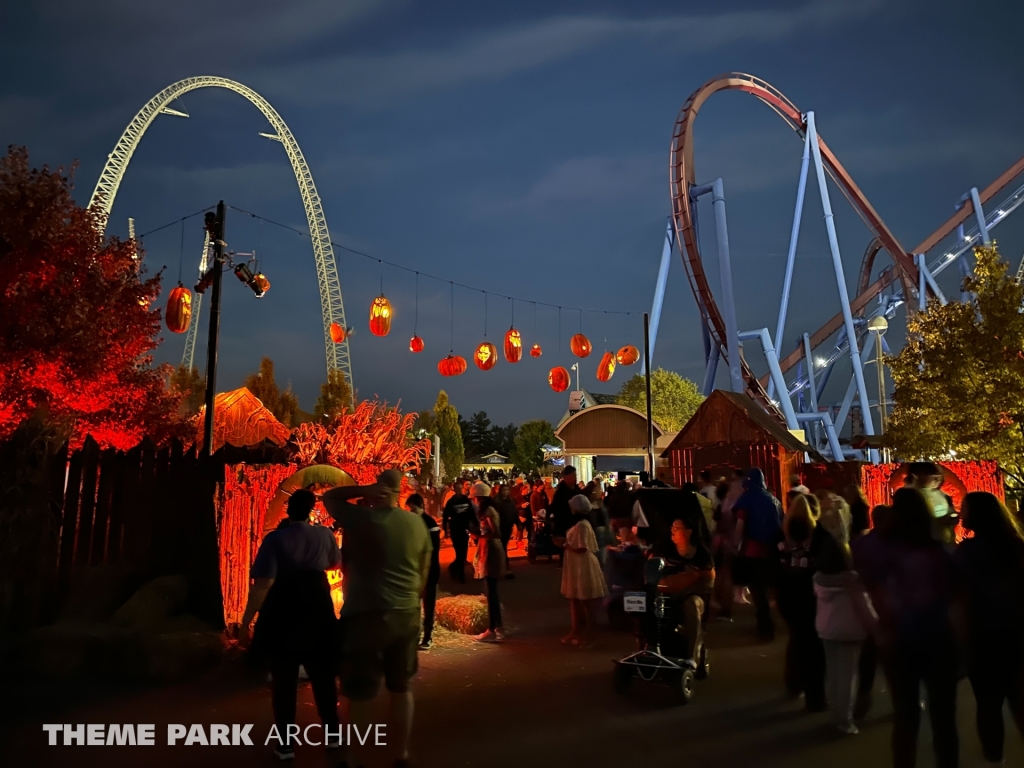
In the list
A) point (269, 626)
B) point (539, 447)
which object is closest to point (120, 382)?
point (269, 626)

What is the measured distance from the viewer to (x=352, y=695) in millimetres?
3707

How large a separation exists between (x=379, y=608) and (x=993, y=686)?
10.5 ft

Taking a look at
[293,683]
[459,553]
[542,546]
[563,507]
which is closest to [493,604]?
[563,507]

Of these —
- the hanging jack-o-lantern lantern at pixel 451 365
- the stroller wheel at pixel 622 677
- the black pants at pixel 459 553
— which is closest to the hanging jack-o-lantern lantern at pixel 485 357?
the hanging jack-o-lantern lantern at pixel 451 365

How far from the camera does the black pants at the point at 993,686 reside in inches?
148

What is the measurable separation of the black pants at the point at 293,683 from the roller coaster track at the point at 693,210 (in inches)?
952

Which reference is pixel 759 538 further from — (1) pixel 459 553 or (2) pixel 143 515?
(2) pixel 143 515

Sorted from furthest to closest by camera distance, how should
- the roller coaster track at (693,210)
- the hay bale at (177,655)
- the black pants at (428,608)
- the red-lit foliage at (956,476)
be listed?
1. the roller coaster track at (693,210)
2. the red-lit foliage at (956,476)
3. the black pants at (428,608)
4. the hay bale at (177,655)

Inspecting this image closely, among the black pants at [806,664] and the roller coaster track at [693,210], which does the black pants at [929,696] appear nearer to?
the black pants at [806,664]

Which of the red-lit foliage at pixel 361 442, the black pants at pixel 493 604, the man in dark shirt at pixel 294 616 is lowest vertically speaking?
the black pants at pixel 493 604

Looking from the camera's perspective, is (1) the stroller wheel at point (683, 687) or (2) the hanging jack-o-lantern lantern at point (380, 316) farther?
(2) the hanging jack-o-lantern lantern at point (380, 316)

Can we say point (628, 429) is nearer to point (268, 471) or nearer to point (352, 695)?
point (268, 471)

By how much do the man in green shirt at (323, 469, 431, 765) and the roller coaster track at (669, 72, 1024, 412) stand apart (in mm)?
23999

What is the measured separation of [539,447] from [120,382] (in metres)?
47.0
